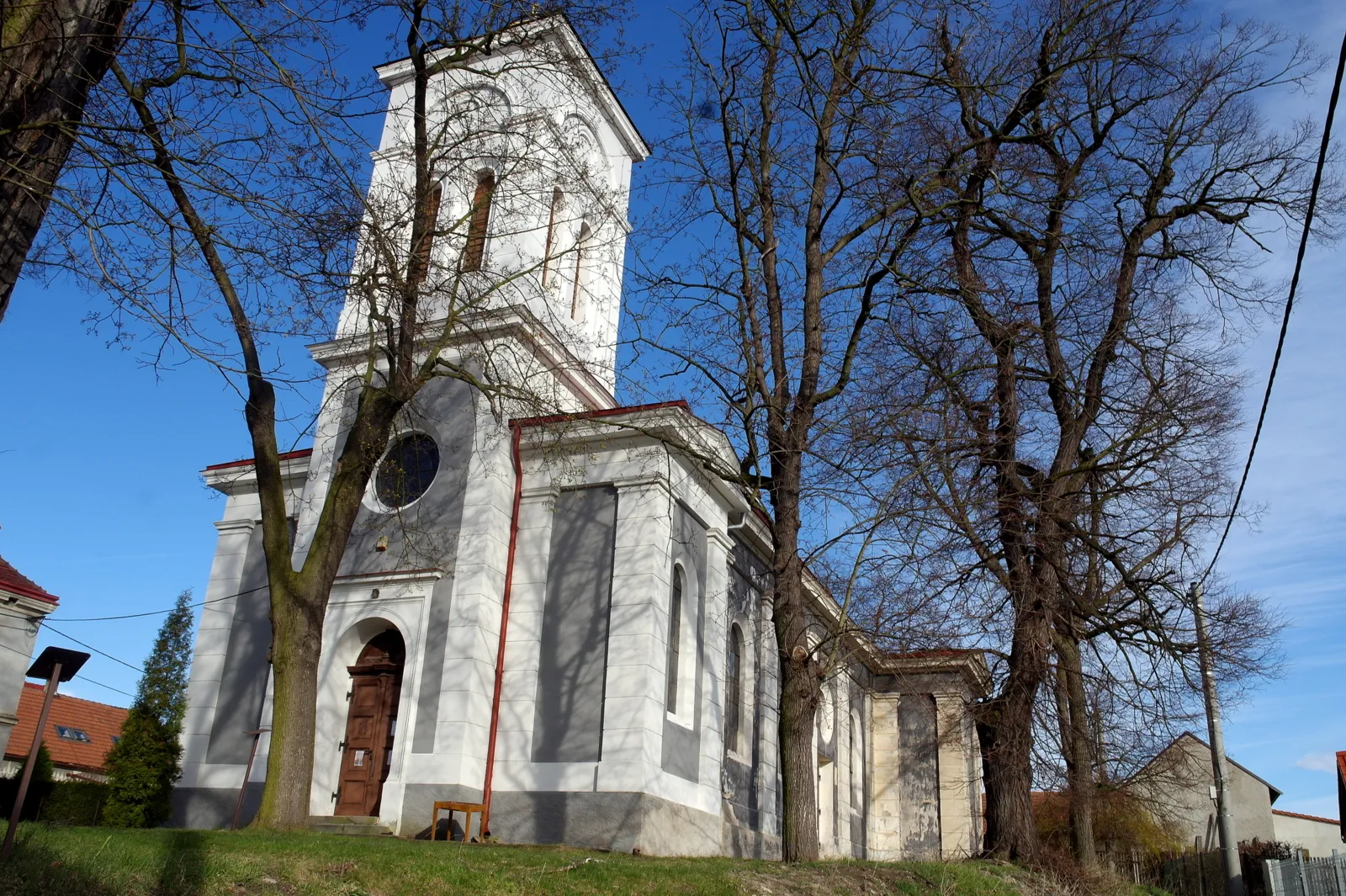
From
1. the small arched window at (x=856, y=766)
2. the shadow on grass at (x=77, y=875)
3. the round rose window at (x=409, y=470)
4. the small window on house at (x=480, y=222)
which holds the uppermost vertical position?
the small window on house at (x=480, y=222)

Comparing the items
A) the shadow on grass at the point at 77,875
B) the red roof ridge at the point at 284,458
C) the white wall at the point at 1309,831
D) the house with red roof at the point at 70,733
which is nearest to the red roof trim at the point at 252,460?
the red roof ridge at the point at 284,458

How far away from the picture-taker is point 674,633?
15664 millimetres

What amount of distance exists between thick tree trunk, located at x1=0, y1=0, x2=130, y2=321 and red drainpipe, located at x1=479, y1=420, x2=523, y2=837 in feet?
29.2

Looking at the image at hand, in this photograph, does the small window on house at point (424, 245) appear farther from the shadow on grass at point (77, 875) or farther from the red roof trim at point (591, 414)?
the shadow on grass at point (77, 875)

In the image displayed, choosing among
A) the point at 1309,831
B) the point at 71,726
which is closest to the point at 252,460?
the point at 71,726

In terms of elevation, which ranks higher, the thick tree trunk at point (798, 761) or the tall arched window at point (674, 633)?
the tall arched window at point (674, 633)

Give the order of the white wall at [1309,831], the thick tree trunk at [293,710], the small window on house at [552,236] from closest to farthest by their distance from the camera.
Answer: the thick tree trunk at [293,710]
the small window on house at [552,236]
the white wall at [1309,831]

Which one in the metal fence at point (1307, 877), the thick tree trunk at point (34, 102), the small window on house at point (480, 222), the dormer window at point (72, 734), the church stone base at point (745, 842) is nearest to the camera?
the thick tree trunk at point (34, 102)

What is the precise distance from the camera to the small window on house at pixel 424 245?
12.0m

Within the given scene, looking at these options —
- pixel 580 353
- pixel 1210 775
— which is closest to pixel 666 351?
pixel 580 353

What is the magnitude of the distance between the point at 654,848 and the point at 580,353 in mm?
8442

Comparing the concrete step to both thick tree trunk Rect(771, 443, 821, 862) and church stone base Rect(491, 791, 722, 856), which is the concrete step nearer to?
church stone base Rect(491, 791, 722, 856)

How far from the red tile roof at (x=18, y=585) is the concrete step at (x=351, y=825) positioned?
33.7 ft

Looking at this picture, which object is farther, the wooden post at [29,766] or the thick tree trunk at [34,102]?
the wooden post at [29,766]
